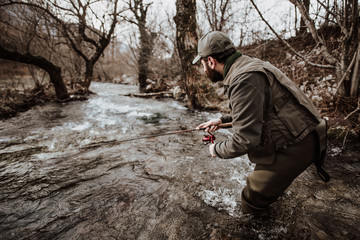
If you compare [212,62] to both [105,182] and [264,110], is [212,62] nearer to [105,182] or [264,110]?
[264,110]

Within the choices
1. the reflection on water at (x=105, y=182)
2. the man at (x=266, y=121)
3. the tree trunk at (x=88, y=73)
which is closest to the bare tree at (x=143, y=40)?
the tree trunk at (x=88, y=73)

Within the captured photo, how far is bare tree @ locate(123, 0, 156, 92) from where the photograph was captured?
47.1 feet

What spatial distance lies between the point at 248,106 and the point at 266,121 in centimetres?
31

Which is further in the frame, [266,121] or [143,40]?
[143,40]

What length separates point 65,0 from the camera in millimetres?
10070

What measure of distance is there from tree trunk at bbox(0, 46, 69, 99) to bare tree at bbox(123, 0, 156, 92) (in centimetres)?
685

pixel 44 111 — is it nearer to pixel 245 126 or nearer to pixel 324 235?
pixel 245 126

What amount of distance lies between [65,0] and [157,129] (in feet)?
33.9

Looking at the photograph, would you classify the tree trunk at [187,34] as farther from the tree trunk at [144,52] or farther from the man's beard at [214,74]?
the tree trunk at [144,52]

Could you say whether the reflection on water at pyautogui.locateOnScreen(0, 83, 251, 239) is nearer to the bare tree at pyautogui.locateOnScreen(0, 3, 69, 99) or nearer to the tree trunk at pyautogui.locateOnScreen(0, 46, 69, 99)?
the tree trunk at pyautogui.locateOnScreen(0, 46, 69, 99)

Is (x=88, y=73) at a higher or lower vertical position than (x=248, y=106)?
higher

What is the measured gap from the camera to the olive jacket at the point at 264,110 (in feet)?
4.74

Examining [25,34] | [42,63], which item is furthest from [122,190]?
[25,34]

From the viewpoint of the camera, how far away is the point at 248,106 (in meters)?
1.43
